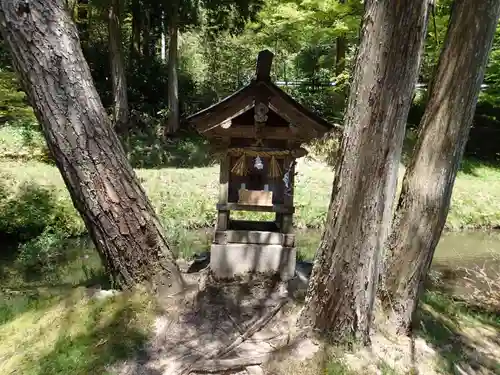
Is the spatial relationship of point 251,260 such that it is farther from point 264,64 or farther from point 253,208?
point 264,64

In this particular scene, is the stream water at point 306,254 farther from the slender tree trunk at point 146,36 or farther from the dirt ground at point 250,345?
the slender tree trunk at point 146,36

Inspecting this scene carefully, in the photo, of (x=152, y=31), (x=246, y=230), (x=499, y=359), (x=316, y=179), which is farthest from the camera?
(x=152, y=31)

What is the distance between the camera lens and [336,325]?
3.12 m

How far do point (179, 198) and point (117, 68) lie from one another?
4.80 meters

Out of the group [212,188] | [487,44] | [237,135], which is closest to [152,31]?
[212,188]

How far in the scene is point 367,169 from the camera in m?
2.83

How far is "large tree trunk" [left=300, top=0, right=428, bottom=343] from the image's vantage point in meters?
2.67

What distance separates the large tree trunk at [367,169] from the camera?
8.77ft

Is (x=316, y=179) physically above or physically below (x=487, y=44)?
below

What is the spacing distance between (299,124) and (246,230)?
1248mm

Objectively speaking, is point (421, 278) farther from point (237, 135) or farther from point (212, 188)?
point (212, 188)

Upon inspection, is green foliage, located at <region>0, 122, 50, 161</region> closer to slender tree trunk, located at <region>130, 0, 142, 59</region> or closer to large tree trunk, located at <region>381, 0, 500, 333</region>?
slender tree trunk, located at <region>130, 0, 142, 59</region>

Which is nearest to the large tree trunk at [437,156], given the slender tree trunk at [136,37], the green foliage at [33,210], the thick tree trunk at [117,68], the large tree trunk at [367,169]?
the large tree trunk at [367,169]

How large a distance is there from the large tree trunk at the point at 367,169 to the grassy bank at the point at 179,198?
210 inches
